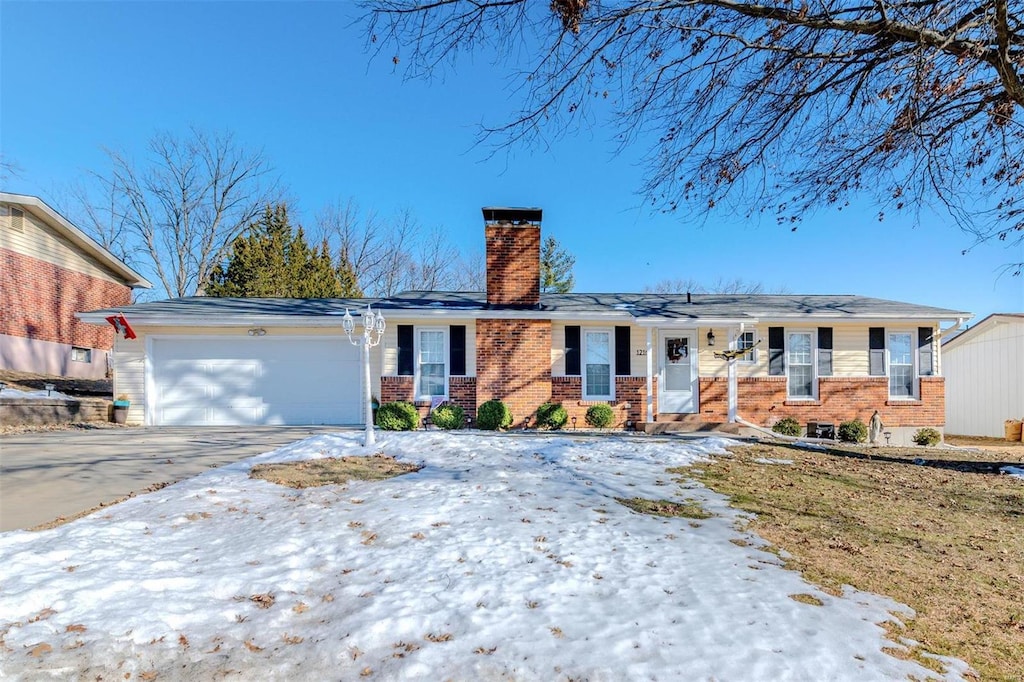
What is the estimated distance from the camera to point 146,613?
10.5 ft

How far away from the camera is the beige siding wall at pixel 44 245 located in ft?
52.4

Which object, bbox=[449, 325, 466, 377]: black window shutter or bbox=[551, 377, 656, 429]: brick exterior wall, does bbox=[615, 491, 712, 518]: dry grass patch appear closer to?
bbox=[551, 377, 656, 429]: brick exterior wall

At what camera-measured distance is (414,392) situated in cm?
1262

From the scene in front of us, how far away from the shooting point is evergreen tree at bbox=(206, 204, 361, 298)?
21.4 m

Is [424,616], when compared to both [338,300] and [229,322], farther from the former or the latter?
[338,300]

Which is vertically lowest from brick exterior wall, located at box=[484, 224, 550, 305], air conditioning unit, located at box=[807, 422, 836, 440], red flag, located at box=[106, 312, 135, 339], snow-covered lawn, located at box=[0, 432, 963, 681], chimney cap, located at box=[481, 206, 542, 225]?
air conditioning unit, located at box=[807, 422, 836, 440]

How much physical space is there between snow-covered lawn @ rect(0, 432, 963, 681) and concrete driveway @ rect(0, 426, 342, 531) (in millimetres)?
822

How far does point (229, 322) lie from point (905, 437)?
1735 centimetres

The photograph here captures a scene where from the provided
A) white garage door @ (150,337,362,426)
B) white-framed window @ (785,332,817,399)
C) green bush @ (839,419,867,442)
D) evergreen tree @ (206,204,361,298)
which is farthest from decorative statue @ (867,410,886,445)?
evergreen tree @ (206,204,361,298)

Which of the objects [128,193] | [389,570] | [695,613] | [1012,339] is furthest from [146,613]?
[128,193]

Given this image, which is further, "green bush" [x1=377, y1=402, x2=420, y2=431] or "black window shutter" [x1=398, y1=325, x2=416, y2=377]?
"black window shutter" [x1=398, y1=325, x2=416, y2=377]

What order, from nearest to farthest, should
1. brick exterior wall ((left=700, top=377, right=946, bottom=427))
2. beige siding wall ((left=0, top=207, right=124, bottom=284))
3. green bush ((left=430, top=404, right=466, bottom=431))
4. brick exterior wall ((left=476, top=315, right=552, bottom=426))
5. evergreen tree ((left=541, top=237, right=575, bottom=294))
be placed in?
green bush ((left=430, top=404, right=466, bottom=431)) < brick exterior wall ((left=476, top=315, right=552, bottom=426)) < brick exterior wall ((left=700, top=377, right=946, bottom=427)) < beige siding wall ((left=0, top=207, right=124, bottom=284)) < evergreen tree ((left=541, top=237, right=575, bottom=294))

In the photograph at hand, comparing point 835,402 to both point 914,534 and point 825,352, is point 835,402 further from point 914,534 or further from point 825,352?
point 914,534

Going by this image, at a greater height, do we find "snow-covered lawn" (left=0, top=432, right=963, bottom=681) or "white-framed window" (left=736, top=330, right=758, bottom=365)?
"white-framed window" (left=736, top=330, right=758, bottom=365)
